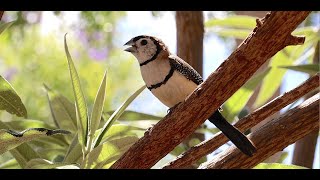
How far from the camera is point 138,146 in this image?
1.10 metres

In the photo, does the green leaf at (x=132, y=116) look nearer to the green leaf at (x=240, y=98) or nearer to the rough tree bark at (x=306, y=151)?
the green leaf at (x=240, y=98)

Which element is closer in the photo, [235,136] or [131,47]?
[235,136]

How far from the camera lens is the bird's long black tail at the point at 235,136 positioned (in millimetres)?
1242

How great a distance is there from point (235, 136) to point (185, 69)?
1.08 ft

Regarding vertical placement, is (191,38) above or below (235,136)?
above

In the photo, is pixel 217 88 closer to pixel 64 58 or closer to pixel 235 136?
pixel 235 136

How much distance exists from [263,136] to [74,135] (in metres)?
0.46

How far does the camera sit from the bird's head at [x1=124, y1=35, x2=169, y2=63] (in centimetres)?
168

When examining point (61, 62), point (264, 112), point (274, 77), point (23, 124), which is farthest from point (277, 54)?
point (61, 62)

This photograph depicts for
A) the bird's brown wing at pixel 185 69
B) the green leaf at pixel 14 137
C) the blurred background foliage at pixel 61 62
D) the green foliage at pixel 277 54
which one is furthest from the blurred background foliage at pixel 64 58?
the green leaf at pixel 14 137

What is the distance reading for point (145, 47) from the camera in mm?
1705

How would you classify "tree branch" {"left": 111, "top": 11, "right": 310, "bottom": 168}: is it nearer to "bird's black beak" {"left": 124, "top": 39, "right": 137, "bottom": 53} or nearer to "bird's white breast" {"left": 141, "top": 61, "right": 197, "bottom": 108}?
"bird's white breast" {"left": 141, "top": 61, "right": 197, "bottom": 108}
